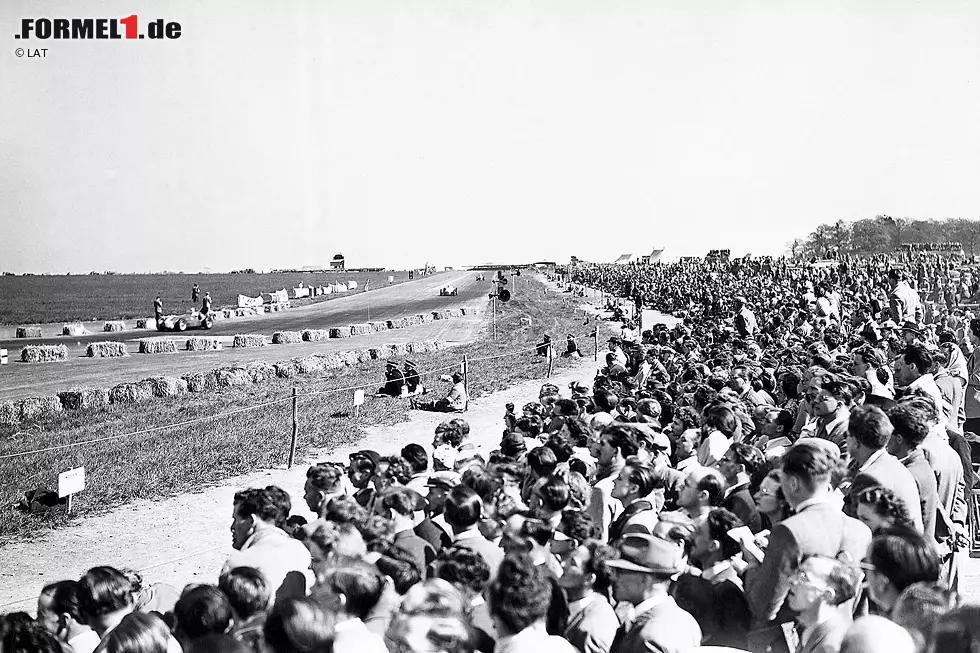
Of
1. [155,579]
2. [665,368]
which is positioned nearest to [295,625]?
[155,579]

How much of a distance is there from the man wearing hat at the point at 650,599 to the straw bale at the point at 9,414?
58.9 ft

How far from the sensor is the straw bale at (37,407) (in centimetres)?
1869

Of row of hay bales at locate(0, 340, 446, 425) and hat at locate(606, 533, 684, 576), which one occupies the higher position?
hat at locate(606, 533, 684, 576)

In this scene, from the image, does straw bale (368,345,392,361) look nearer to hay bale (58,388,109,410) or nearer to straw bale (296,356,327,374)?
straw bale (296,356,327,374)

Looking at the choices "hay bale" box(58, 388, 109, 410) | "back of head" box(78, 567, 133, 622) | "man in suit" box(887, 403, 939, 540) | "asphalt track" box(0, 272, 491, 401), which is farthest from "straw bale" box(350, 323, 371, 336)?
"back of head" box(78, 567, 133, 622)

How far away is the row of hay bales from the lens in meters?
18.9

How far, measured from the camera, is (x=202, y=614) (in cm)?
360

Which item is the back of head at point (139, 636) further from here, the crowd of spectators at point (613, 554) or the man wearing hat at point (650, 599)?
the man wearing hat at point (650, 599)

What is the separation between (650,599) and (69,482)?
8795 millimetres

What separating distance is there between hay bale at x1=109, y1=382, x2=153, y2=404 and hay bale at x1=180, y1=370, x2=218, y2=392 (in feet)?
3.71

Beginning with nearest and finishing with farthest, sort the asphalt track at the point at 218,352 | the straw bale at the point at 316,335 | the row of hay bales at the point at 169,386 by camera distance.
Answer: the row of hay bales at the point at 169,386
the asphalt track at the point at 218,352
the straw bale at the point at 316,335

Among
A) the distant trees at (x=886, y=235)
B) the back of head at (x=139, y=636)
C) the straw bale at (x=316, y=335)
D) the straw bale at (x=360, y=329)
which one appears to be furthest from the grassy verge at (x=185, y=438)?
the distant trees at (x=886, y=235)

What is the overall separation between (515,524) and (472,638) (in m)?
1.29

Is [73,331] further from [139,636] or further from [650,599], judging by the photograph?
[650,599]
